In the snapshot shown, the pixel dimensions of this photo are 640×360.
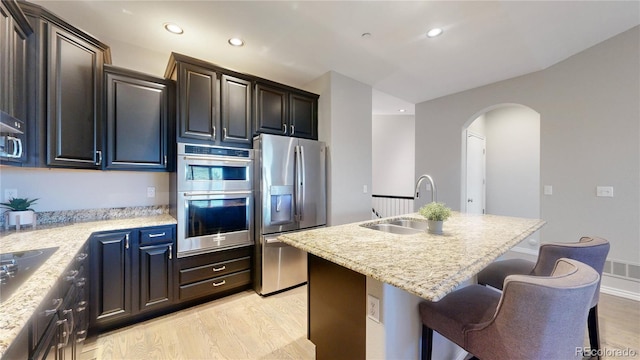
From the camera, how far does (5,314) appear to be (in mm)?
754

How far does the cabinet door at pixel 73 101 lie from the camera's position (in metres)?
1.83

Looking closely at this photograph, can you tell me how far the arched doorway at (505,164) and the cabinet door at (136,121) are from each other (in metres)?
4.27

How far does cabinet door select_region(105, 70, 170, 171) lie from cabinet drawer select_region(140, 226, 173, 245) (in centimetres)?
62

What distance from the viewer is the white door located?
432 cm

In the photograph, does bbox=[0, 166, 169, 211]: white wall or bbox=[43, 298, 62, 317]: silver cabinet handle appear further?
bbox=[0, 166, 169, 211]: white wall

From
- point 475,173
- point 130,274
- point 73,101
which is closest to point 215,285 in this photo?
point 130,274

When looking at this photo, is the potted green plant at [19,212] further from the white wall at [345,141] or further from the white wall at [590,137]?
the white wall at [590,137]

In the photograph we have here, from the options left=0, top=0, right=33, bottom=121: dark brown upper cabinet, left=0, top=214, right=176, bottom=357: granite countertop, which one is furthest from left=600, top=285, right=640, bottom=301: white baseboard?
Answer: left=0, top=0, right=33, bottom=121: dark brown upper cabinet

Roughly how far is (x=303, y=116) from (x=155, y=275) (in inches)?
93.9

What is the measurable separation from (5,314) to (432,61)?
3.81 m

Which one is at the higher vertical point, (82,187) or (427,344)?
(82,187)

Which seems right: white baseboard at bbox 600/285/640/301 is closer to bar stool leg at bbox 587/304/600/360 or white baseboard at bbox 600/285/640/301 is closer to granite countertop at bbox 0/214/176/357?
bar stool leg at bbox 587/304/600/360

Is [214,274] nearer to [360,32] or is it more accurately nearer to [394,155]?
[360,32]

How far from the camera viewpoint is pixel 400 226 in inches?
81.7
